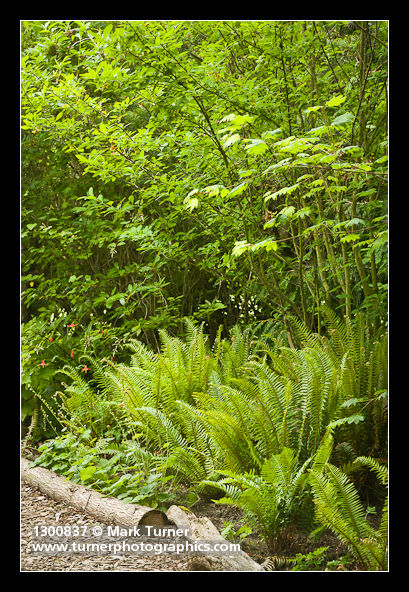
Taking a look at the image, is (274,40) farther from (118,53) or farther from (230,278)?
(230,278)

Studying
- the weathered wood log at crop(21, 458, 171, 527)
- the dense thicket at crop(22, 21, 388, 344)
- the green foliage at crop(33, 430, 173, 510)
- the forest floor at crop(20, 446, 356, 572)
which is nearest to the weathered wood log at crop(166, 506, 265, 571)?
the forest floor at crop(20, 446, 356, 572)

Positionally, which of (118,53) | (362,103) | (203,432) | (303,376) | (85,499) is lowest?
(85,499)

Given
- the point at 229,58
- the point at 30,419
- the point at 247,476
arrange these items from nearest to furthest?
the point at 247,476, the point at 229,58, the point at 30,419

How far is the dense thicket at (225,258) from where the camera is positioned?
246cm

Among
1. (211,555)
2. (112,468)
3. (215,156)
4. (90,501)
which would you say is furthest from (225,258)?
(211,555)

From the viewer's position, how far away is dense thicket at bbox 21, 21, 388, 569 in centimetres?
246

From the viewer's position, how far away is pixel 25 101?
3.63 m

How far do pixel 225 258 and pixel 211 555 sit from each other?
1.90 metres

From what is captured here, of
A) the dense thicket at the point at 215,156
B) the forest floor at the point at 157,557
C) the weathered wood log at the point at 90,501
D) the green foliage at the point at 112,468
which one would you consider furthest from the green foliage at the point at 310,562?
the dense thicket at the point at 215,156

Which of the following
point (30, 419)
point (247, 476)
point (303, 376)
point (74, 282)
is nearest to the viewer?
point (247, 476)

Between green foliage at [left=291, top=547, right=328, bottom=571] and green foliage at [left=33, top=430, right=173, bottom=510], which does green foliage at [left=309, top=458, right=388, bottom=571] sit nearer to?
green foliage at [left=291, top=547, right=328, bottom=571]
